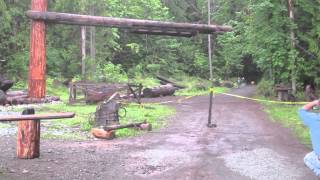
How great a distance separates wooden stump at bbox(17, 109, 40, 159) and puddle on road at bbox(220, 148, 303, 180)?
369cm

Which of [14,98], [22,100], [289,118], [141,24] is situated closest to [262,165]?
[289,118]

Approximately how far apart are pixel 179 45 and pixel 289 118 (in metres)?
37.7

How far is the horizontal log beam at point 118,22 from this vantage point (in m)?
17.5

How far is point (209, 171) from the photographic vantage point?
8750 millimetres

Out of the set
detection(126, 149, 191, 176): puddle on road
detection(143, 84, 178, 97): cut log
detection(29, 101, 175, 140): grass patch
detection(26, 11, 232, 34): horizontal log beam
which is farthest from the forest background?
detection(126, 149, 191, 176): puddle on road

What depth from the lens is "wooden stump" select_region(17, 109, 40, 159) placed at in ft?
31.8

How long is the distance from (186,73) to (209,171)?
4593cm

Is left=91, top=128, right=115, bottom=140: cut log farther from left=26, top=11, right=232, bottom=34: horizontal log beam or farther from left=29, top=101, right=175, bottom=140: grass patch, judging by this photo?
left=26, top=11, right=232, bottom=34: horizontal log beam

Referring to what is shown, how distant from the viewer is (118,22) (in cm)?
1886

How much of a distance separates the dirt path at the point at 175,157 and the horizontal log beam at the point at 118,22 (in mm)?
4193

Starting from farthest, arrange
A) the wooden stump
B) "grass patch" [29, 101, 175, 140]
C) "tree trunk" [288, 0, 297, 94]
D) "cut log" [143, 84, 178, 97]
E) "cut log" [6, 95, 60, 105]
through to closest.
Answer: "cut log" [143, 84, 178, 97] < "tree trunk" [288, 0, 297, 94] < "cut log" [6, 95, 60, 105] < "grass patch" [29, 101, 175, 140] < the wooden stump

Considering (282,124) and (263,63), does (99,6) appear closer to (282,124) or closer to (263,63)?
(263,63)

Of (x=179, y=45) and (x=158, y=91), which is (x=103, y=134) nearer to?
(x=158, y=91)

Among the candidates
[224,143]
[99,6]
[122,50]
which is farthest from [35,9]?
[122,50]
